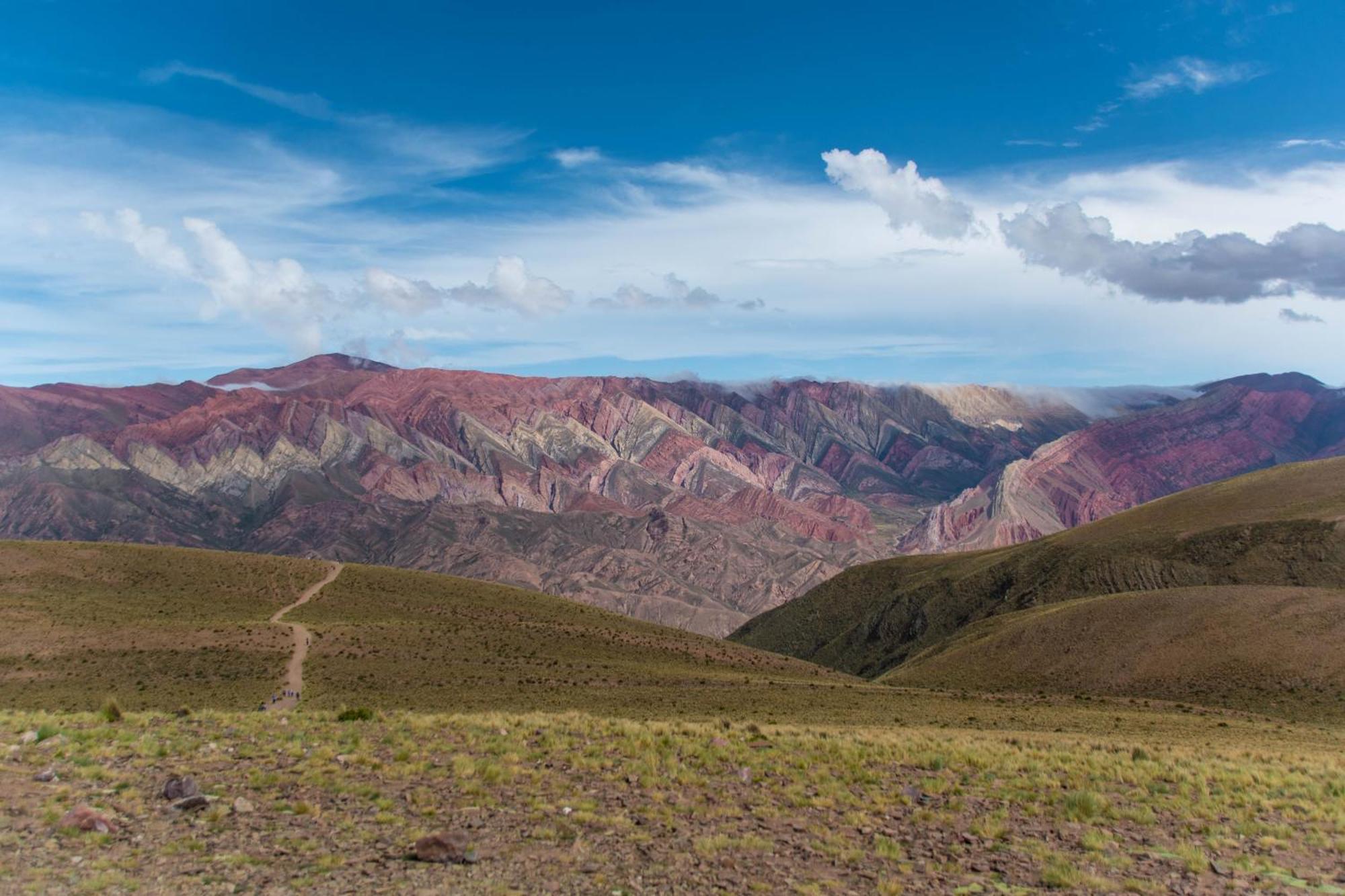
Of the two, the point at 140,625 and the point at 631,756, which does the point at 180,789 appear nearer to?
the point at 631,756

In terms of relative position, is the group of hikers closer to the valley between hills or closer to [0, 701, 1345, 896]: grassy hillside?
the valley between hills

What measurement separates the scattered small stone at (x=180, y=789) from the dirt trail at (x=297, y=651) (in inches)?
1207

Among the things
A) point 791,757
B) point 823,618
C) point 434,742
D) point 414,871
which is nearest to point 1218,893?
point 791,757

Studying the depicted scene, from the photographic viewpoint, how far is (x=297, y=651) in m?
62.7

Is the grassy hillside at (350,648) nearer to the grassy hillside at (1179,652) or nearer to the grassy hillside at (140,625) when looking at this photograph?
the grassy hillside at (140,625)

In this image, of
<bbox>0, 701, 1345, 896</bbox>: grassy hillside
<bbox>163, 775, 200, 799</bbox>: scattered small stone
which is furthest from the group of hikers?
<bbox>163, 775, 200, 799</bbox>: scattered small stone

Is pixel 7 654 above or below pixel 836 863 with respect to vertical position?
below

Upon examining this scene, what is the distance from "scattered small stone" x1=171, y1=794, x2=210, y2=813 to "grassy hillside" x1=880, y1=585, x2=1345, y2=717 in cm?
5863

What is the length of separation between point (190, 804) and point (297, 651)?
159ft

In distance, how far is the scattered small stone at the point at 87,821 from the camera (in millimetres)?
15609

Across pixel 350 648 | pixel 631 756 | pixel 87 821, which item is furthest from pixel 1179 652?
pixel 87 821

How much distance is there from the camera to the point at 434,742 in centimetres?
2384

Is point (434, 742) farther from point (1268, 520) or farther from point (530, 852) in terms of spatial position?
point (1268, 520)

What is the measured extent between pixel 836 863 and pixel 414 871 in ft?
22.3
